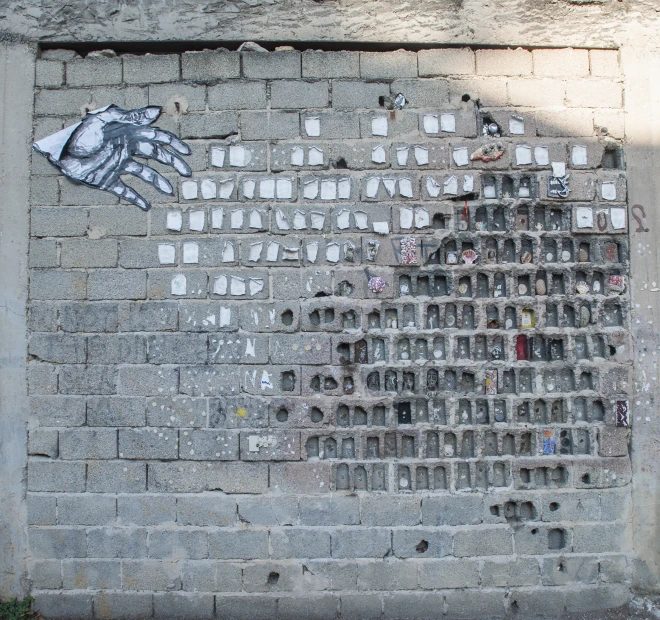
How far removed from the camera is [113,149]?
3863mm

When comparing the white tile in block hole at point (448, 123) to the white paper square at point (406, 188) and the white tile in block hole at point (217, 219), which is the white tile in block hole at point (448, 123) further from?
the white tile in block hole at point (217, 219)

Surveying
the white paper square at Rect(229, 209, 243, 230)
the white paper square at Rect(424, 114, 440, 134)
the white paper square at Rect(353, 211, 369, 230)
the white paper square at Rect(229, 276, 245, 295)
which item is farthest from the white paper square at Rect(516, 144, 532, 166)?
the white paper square at Rect(229, 276, 245, 295)

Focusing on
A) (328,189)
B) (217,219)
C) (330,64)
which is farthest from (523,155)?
(217,219)

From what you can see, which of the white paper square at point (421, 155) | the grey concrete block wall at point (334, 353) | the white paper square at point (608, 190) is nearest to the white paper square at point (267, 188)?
the grey concrete block wall at point (334, 353)

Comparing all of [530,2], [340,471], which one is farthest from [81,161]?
[530,2]

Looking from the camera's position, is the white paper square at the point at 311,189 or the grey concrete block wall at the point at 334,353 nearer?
the grey concrete block wall at the point at 334,353

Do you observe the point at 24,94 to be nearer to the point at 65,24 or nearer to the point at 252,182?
the point at 65,24

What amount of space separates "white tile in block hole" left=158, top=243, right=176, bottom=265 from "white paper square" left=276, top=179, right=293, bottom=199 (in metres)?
0.77

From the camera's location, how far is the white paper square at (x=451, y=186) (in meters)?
3.83

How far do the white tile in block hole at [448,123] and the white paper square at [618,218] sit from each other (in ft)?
3.83

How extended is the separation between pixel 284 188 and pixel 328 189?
284mm

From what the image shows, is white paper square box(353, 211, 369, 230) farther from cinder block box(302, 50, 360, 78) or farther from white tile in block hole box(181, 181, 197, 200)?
white tile in block hole box(181, 181, 197, 200)

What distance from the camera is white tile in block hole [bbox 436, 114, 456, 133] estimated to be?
3.85 m

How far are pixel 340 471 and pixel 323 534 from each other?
402 mm
